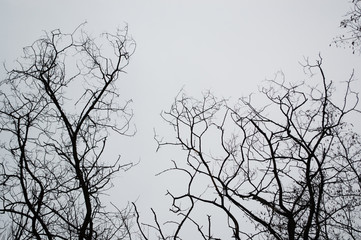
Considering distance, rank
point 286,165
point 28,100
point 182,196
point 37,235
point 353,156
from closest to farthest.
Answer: point 182,196
point 37,235
point 286,165
point 28,100
point 353,156

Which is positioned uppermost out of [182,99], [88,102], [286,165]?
[182,99]

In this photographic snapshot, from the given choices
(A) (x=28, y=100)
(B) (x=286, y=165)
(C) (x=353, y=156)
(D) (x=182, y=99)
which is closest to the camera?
(B) (x=286, y=165)

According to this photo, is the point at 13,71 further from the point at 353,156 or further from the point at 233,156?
the point at 353,156

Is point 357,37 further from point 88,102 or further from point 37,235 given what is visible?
point 37,235

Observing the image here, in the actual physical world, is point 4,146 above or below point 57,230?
above

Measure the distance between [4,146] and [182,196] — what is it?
4.22 m

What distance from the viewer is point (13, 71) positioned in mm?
6215

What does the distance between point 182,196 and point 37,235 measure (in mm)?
2818

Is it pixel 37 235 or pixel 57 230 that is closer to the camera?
pixel 37 235

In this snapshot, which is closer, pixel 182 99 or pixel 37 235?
pixel 37 235

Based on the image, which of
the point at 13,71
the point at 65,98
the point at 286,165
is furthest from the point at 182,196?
the point at 13,71

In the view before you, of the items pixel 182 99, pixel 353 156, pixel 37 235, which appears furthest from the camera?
pixel 353 156

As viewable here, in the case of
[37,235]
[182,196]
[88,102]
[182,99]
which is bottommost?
[37,235]

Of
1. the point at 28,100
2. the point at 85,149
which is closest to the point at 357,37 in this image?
the point at 85,149
